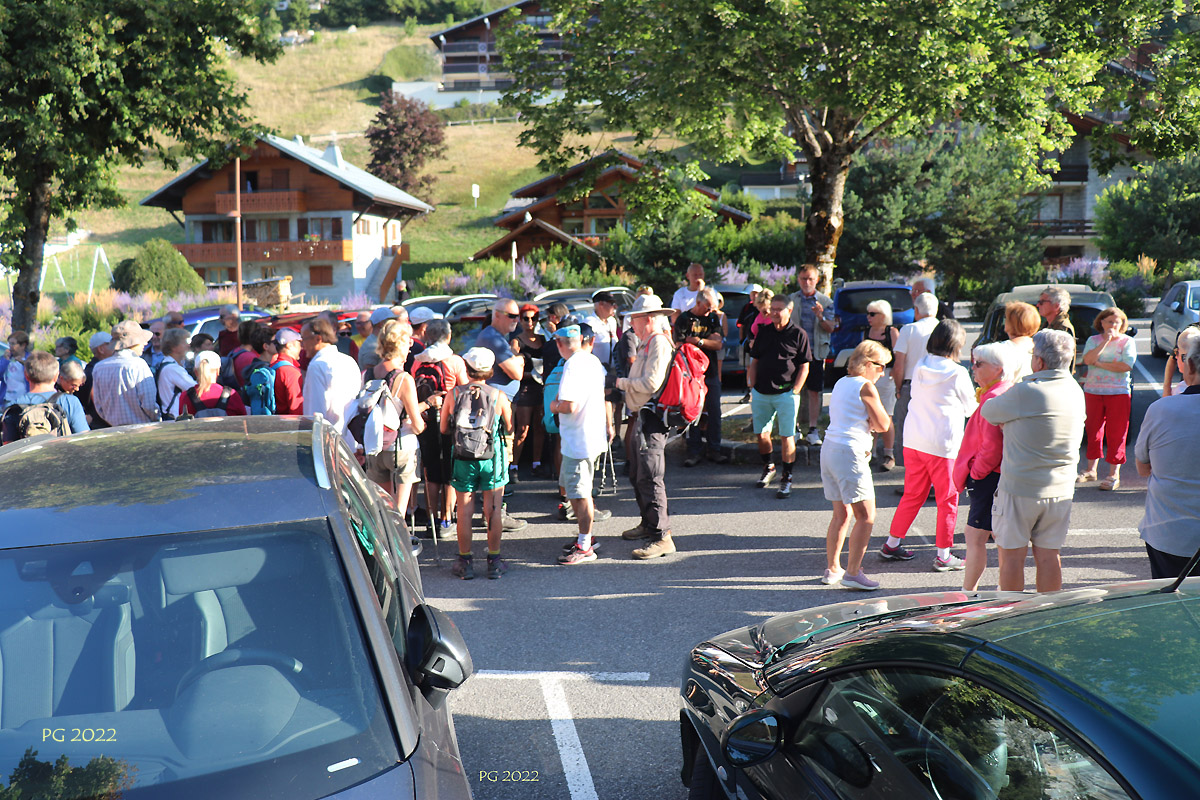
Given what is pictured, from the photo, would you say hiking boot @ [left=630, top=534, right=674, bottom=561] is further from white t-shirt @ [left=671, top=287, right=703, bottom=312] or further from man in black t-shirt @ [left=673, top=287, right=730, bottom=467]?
white t-shirt @ [left=671, top=287, right=703, bottom=312]

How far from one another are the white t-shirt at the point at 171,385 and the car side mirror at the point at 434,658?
19.4 ft

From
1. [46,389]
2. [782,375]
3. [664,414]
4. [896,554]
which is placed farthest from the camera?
[782,375]

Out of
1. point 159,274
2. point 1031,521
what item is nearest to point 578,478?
point 1031,521

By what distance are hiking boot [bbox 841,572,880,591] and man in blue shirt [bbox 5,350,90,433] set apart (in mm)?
5419

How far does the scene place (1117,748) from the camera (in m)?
1.86

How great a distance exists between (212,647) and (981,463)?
4.48 metres

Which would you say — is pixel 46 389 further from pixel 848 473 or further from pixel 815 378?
pixel 815 378

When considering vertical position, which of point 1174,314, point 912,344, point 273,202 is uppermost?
point 273,202

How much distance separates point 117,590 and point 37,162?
13329 mm

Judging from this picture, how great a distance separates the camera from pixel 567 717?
4.86 metres

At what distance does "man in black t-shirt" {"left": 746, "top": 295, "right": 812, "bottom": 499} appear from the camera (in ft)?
29.9

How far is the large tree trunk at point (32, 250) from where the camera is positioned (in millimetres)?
14102

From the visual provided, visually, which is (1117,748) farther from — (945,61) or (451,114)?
(451,114)

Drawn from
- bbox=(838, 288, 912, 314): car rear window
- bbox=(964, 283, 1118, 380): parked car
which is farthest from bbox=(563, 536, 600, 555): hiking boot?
bbox=(838, 288, 912, 314): car rear window
